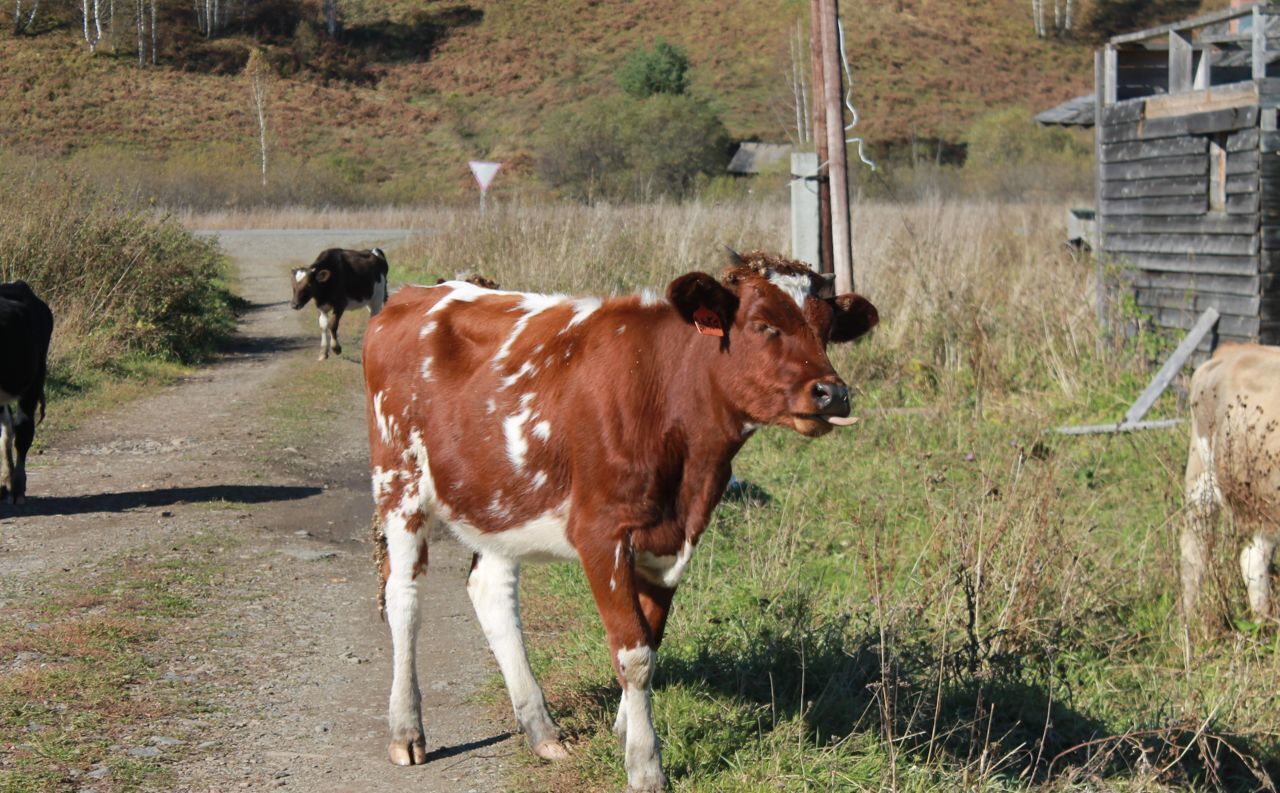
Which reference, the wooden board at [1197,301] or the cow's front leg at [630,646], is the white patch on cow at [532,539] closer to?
the cow's front leg at [630,646]

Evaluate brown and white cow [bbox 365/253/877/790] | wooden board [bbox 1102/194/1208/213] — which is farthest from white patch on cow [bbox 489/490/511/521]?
wooden board [bbox 1102/194/1208/213]

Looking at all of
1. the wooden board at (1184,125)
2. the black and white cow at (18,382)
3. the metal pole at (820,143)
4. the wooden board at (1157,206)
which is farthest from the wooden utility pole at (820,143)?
the black and white cow at (18,382)

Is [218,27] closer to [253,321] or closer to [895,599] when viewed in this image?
[253,321]

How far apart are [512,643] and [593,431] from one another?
1.08 m

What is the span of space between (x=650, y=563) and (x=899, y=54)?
77.6 meters

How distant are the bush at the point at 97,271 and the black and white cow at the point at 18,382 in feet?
15.9

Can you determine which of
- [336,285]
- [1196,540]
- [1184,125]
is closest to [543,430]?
[1196,540]

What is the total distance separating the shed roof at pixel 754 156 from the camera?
5332 centimetres

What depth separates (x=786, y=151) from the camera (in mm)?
54281

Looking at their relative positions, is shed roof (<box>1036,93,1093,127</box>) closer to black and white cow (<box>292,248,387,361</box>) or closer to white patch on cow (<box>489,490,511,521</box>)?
black and white cow (<box>292,248,387,361</box>)

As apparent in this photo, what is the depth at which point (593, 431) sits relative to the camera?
15.5ft

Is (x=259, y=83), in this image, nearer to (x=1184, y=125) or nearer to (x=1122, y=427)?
(x=1184, y=125)

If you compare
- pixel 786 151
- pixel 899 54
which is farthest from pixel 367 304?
pixel 899 54

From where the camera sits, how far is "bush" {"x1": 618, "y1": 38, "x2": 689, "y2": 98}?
217ft
